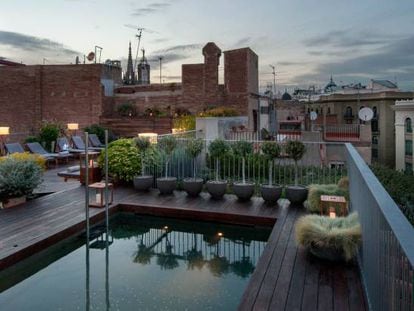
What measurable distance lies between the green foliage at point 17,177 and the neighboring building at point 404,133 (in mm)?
29557

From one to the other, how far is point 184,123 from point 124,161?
5267 mm

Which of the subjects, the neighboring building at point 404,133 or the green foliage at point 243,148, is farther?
the neighboring building at point 404,133

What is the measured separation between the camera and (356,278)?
3.53 m

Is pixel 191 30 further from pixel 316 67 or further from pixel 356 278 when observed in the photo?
pixel 316 67

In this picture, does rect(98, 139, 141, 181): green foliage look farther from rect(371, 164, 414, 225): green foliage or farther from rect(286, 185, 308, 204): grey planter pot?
rect(371, 164, 414, 225): green foliage

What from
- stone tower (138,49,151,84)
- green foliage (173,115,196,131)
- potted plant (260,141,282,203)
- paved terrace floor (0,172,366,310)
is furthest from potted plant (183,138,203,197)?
stone tower (138,49,151,84)

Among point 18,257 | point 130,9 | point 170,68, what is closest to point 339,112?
point 170,68

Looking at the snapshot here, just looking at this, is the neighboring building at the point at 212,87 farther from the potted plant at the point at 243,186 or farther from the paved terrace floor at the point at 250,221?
the potted plant at the point at 243,186

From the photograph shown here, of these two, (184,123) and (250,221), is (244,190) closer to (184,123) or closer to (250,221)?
(250,221)

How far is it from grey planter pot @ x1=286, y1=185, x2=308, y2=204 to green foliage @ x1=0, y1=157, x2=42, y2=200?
14.5ft

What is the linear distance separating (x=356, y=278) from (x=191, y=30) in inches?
523

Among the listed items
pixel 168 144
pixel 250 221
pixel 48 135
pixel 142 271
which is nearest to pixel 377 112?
pixel 48 135

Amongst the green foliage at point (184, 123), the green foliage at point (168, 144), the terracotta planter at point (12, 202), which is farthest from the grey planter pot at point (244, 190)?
the green foliage at point (184, 123)

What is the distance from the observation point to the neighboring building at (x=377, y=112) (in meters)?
37.9
